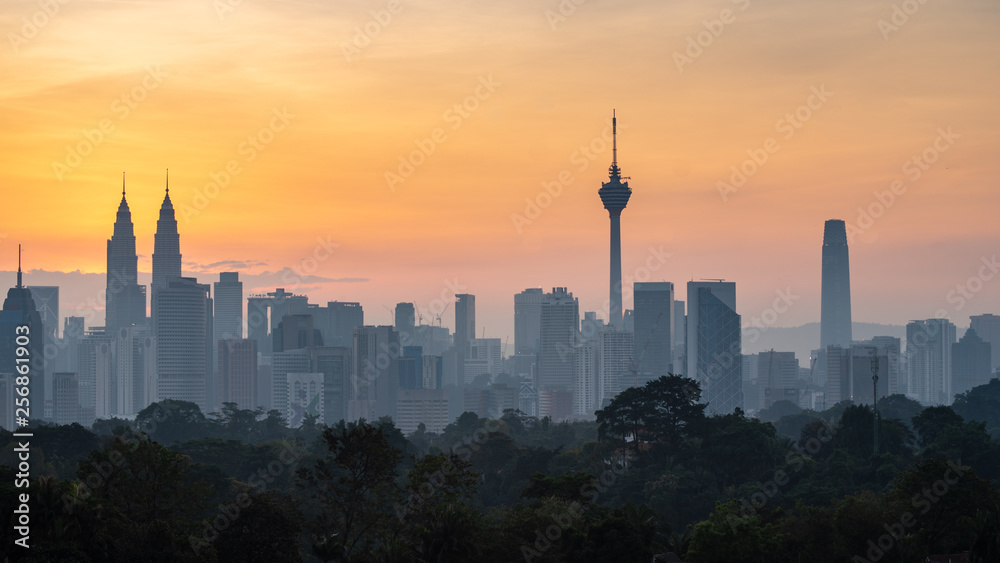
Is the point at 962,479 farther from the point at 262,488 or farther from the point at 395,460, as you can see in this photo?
the point at 262,488

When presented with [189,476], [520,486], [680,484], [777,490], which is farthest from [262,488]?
[777,490]

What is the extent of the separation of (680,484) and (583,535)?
25.1m

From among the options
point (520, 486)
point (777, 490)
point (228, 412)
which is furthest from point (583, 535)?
point (228, 412)

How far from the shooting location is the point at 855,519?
4638cm

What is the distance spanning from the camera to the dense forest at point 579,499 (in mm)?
38000

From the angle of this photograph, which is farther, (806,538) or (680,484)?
(680,484)

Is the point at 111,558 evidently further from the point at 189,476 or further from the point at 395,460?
the point at 189,476

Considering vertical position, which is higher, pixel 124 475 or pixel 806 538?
pixel 124 475

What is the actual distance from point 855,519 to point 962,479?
506 centimetres

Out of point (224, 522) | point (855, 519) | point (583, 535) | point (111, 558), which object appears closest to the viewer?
point (111, 558)

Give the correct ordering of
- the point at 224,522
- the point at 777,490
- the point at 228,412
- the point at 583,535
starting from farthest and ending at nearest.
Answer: the point at 228,412 < the point at 777,490 < the point at 583,535 < the point at 224,522

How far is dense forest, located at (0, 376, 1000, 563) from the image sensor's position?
38000 millimetres

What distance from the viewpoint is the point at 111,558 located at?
35.7 metres

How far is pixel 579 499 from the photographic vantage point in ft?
167
